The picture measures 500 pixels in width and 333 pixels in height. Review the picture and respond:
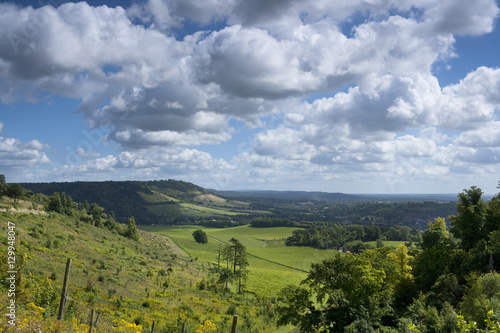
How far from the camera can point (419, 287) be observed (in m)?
40.1

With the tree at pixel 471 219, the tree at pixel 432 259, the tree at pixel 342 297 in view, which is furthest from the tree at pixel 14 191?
the tree at pixel 471 219

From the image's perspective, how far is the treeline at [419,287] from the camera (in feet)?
80.0

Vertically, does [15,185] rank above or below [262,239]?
above

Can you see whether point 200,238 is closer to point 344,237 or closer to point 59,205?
point 344,237

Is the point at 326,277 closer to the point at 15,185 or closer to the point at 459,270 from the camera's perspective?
the point at 459,270

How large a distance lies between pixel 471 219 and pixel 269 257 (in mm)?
88061

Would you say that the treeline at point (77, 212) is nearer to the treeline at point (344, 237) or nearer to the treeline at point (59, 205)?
the treeline at point (59, 205)

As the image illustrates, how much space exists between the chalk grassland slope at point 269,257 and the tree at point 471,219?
1814 centimetres

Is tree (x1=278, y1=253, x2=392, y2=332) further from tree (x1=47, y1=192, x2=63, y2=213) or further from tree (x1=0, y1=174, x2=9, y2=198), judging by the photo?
tree (x1=0, y1=174, x2=9, y2=198)

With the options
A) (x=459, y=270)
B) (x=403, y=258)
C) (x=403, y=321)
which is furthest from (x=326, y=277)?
(x=403, y=258)

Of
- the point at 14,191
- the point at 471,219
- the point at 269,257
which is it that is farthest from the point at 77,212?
the point at 471,219

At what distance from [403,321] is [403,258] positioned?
28.8m

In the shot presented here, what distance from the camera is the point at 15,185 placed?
77.8 m

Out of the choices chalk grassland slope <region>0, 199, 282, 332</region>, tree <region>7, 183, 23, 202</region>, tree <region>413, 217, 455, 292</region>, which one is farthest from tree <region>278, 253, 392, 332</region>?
tree <region>7, 183, 23, 202</region>
